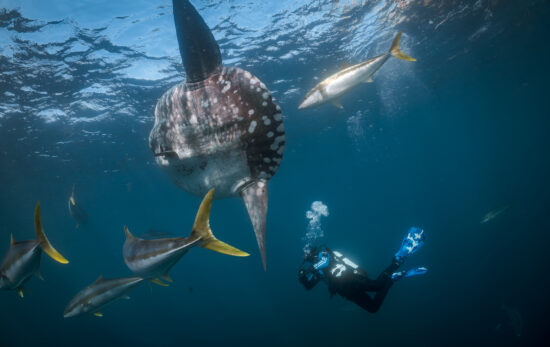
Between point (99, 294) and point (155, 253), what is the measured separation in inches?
171

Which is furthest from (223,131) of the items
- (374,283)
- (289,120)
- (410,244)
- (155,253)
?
(289,120)

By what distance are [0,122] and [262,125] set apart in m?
16.2

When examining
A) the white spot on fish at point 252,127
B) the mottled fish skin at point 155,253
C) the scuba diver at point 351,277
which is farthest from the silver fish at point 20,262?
the scuba diver at point 351,277

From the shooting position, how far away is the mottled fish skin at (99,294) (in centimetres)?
533

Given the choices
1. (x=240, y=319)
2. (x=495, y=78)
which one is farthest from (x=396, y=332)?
(x=495, y=78)

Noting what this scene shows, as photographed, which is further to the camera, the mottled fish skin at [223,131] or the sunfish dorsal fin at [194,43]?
the mottled fish skin at [223,131]

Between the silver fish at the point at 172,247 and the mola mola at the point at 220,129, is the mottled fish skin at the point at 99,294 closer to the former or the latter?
the silver fish at the point at 172,247

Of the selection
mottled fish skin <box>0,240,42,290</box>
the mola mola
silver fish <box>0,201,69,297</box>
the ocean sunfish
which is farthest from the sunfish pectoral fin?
mottled fish skin <box>0,240,42,290</box>

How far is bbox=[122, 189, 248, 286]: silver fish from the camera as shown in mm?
1900

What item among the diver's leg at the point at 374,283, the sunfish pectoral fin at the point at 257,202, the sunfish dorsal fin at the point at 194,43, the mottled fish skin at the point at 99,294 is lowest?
the diver's leg at the point at 374,283

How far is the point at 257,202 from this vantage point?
2025 mm

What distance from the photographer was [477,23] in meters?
14.4

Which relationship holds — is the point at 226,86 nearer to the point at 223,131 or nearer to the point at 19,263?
the point at 223,131

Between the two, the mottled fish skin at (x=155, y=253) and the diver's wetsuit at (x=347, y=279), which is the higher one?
the mottled fish skin at (x=155, y=253)
